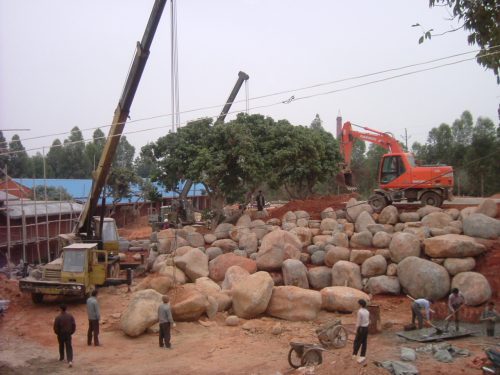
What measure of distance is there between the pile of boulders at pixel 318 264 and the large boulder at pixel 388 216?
4 centimetres

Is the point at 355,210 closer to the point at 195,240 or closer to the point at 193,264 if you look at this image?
the point at 195,240

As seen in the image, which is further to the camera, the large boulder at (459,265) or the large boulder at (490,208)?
the large boulder at (490,208)

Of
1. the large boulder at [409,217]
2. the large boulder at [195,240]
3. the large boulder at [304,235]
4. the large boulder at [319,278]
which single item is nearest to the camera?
the large boulder at [319,278]

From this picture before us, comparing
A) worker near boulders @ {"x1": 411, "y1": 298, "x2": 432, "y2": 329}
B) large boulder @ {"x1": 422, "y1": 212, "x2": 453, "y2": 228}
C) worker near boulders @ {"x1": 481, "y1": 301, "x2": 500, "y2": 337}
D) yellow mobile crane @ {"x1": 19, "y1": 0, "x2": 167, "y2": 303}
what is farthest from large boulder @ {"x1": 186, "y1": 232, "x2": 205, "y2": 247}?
worker near boulders @ {"x1": 481, "y1": 301, "x2": 500, "y2": 337}

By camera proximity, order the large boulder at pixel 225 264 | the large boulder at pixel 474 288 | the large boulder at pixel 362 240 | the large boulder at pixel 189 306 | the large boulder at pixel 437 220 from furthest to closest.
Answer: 1. the large boulder at pixel 437 220
2. the large boulder at pixel 362 240
3. the large boulder at pixel 225 264
4. the large boulder at pixel 474 288
5. the large boulder at pixel 189 306

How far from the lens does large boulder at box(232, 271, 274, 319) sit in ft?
44.3

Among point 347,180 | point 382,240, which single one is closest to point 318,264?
point 382,240

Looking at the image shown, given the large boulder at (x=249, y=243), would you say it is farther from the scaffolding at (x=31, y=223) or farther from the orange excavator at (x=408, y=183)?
the scaffolding at (x=31, y=223)

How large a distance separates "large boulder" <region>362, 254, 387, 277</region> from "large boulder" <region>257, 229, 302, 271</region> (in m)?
2.62

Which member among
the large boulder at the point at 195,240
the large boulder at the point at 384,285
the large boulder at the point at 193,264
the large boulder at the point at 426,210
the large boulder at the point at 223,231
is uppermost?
the large boulder at the point at 426,210

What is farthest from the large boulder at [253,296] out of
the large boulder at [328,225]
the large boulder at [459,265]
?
the large boulder at [328,225]

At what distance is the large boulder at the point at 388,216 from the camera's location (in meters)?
19.5

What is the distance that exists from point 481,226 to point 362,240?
4.10m

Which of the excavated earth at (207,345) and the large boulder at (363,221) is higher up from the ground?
the large boulder at (363,221)
